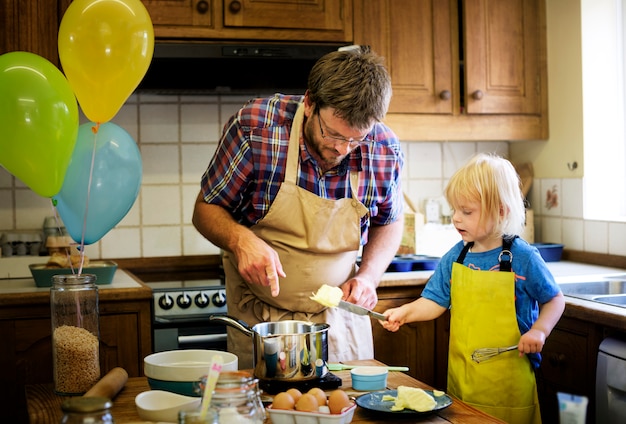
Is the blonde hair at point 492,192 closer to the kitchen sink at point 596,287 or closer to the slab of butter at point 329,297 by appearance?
the slab of butter at point 329,297

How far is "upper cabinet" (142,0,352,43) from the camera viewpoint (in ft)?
9.67

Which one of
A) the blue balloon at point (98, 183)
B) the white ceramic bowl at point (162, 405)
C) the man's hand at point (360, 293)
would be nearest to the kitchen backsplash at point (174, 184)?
the blue balloon at point (98, 183)

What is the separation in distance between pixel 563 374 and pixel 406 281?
0.67 m

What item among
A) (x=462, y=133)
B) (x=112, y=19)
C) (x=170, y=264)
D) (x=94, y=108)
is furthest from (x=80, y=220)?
(x=462, y=133)

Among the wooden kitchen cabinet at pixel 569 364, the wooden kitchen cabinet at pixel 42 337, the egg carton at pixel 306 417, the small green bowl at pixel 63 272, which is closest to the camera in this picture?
the egg carton at pixel 306 417

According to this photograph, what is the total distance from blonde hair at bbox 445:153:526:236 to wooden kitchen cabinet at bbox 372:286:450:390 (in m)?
0.90

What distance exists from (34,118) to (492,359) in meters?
1.24

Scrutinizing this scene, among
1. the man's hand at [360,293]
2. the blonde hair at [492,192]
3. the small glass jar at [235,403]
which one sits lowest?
the small glass jar at [235,403]

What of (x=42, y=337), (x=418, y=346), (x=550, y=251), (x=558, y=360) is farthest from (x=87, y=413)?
(x=550, y=251)

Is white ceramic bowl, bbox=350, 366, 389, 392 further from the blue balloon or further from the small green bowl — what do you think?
the small green bowl

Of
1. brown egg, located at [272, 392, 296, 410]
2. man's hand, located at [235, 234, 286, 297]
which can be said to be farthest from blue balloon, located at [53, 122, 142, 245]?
brown egg, located at [272, 392, 296, 410]

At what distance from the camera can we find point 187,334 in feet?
9.25

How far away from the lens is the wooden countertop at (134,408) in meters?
1.35

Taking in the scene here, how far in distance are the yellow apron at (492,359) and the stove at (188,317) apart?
1.06 metres
